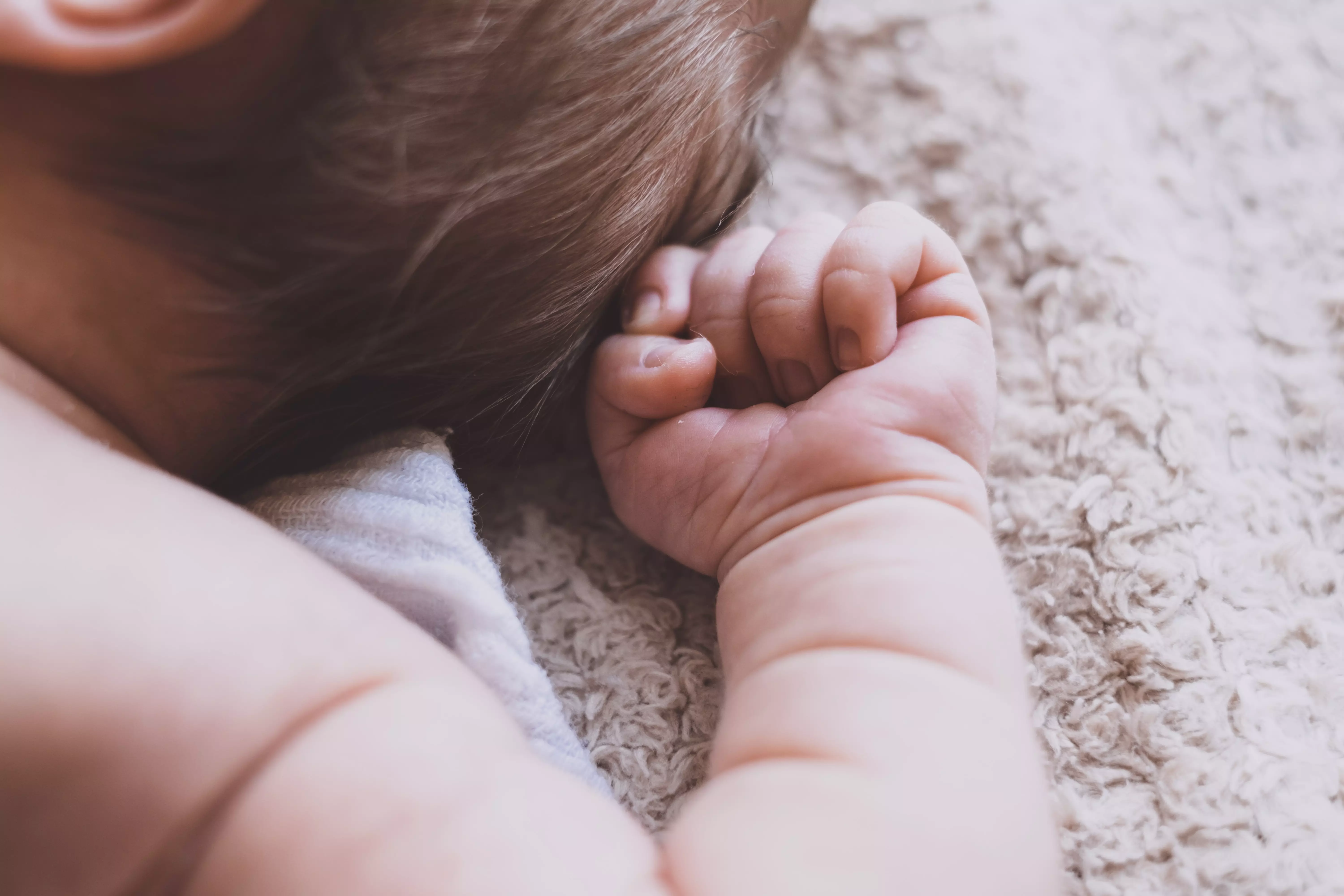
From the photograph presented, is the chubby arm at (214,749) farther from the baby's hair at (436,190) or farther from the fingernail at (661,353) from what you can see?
the fingernail at (661,353)

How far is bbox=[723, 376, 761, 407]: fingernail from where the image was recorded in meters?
0.75

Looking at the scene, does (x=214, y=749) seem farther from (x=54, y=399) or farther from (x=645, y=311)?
(x=645, y=311)

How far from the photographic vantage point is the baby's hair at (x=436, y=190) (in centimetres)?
58

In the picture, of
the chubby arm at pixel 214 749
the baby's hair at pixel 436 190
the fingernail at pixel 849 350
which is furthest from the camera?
the fingernail at pixel 849 350

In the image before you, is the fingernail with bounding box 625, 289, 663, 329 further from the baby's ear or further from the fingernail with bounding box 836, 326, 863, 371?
the baby's ear

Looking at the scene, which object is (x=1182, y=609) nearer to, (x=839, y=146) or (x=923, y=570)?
(x=923, y=570)

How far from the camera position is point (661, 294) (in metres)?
0.75

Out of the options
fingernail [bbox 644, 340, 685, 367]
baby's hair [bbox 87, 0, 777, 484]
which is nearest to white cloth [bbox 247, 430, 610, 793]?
baby's hair [bbox 87, 0, 777, 484]

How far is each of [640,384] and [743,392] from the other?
3.6 inches

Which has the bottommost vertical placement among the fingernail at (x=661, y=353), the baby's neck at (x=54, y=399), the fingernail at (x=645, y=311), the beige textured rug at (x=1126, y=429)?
the beige textured rug at (x=1126, y=429)

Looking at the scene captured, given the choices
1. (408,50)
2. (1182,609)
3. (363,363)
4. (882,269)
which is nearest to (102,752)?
(363,363)

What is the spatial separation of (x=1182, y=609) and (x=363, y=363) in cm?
60

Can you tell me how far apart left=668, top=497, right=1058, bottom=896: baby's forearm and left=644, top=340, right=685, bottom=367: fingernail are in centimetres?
15

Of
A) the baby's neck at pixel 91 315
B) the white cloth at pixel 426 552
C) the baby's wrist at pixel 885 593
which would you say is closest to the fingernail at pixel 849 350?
the baby's wrist at pixel 885 593
